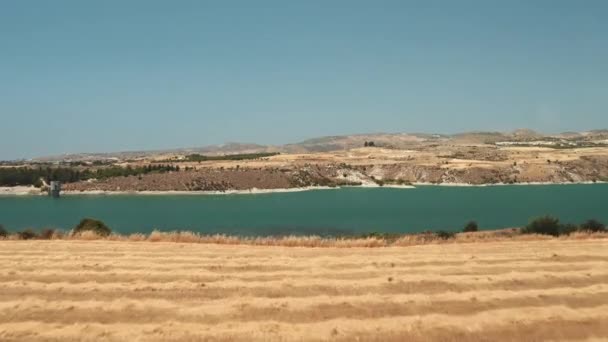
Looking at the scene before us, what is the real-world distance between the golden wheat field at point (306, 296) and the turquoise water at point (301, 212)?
146 feet

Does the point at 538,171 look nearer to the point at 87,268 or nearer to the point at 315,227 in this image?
the point at 315,227

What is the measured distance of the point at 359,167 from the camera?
17575cm

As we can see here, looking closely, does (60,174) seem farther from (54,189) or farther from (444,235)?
(444,235)

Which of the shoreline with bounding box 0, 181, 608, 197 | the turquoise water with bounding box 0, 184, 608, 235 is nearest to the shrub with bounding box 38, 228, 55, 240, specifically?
the turquoise water with bounding box 0, 184, 608, 235

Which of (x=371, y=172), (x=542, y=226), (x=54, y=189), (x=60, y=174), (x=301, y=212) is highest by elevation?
(x=542, y=226)

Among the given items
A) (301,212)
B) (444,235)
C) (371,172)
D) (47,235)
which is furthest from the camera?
(371,172)

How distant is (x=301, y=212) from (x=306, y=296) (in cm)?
7545

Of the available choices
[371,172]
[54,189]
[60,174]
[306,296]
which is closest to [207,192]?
[54,189]

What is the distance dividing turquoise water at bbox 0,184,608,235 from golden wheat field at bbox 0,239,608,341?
44437 mm

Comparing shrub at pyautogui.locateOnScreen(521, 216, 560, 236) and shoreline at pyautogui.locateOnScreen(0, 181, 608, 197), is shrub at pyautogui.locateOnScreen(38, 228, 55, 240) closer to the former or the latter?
shrub at pyautogui.locateOnScreen(521, 216, 560, 236)

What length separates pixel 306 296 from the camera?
12.2m

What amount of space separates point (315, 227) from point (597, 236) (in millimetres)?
47037

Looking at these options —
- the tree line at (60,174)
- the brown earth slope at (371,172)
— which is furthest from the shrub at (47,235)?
the tree line at (60,174)

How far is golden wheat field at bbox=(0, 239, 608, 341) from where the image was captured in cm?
1033
